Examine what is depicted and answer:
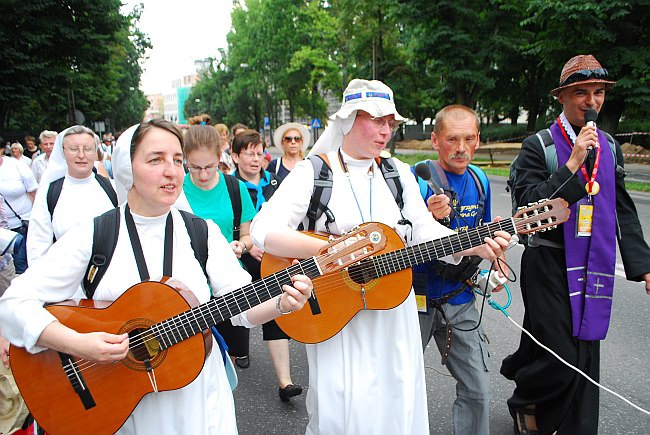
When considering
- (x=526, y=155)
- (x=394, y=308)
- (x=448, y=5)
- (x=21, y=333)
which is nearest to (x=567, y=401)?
(x=394, y=308)

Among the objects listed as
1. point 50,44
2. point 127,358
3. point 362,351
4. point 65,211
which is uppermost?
point 50,44

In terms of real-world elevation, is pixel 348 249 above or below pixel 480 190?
below

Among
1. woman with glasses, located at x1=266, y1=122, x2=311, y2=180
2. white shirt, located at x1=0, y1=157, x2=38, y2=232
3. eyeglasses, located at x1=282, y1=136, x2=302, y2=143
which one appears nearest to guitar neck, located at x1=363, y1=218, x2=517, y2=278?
woman with glasses, located at x1=266, y1=122, x2=311, y2=180

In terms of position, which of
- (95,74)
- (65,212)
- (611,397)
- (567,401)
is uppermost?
(95,74)

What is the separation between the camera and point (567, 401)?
3008 mm

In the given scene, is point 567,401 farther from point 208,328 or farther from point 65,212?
point 65,212

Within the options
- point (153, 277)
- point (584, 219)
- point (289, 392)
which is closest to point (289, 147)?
point (289, 392)

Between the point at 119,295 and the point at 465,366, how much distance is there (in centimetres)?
202

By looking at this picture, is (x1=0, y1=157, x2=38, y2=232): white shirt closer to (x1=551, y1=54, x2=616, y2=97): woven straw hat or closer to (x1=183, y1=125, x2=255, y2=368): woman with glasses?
(x1=183, y1=125, x2=255, y2=368): woman with glasses

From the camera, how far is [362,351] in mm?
2635

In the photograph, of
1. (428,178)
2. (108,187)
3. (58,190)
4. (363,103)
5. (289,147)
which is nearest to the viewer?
(363,103)

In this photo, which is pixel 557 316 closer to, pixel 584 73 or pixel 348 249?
pixel 584 73

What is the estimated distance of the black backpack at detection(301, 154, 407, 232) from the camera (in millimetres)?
2672

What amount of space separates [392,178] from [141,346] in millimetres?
1555
